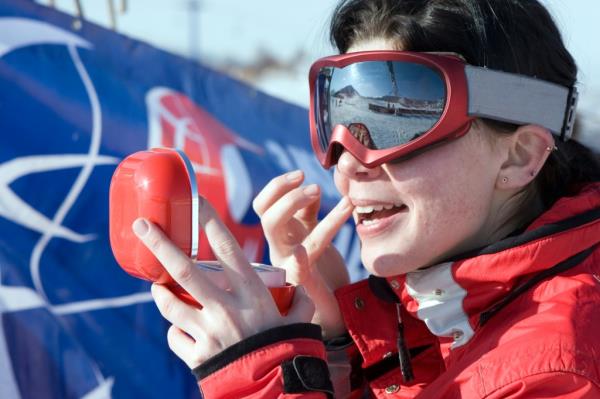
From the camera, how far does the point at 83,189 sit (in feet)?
9.72

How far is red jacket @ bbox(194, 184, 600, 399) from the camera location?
1.55 meters

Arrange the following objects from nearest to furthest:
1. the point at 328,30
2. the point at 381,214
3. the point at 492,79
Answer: the point at 492,79
the point at 381,214
the point at 328,30

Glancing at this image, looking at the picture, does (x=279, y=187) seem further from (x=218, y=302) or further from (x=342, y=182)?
(x=218, y=302)

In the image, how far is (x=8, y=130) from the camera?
2.82m

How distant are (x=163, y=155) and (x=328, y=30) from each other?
28.9 inches

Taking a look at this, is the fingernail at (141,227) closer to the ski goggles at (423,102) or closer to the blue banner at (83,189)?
the ski goggles at (423,102)

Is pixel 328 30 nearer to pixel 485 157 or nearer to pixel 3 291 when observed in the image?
pixel 485 157

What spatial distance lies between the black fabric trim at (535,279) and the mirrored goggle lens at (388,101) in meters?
0.40

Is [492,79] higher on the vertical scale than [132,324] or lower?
higher

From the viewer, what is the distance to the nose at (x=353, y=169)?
1866 millimetres

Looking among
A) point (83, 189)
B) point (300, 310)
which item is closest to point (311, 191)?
point (300, 310)

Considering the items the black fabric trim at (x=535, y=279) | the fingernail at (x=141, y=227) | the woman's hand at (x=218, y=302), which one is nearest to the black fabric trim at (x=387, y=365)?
the black fabric trim at (x=535, y=279)

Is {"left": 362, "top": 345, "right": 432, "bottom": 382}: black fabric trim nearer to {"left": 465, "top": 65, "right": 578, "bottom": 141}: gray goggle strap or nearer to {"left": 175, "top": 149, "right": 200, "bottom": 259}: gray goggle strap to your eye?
{"left": 465, "top": 65, "right": 578, "bottom": 141}: gray goggle strap

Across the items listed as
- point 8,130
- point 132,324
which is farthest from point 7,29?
point 132,324
